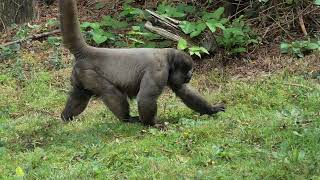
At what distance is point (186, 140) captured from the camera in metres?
7.31

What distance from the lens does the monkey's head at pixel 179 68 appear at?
28.2ft

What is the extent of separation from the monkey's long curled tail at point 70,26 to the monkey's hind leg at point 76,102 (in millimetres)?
604

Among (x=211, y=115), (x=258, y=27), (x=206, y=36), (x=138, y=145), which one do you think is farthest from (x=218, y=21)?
(x=138, y=145)

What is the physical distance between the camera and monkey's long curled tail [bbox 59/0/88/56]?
8.40m

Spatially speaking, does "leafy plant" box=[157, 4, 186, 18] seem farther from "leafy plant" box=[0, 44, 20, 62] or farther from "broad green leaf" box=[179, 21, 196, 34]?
"leafy plant" box=[0, 44, 20, 62]

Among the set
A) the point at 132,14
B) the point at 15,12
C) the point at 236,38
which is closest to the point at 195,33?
the point at 236,38

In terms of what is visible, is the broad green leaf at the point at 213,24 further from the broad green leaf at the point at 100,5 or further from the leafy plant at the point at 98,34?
the broad green leaf at the point at 100,5

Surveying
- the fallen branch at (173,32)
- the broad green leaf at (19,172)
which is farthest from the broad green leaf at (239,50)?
the broad green leaf at (19,172)

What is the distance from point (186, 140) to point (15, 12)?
876 cm

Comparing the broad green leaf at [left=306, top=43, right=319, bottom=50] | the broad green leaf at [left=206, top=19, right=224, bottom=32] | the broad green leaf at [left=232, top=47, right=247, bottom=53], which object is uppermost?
the broad green leaf at [left=206, top=19, right=224, bottom=32]

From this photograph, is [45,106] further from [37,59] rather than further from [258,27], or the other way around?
[258,27]

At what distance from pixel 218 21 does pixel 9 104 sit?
4324 mm

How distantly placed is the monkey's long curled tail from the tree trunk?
6408 mm

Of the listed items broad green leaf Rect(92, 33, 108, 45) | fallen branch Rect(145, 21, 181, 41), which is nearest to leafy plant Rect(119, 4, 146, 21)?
broad green leaf Rect(92, 33, 108, 45)
